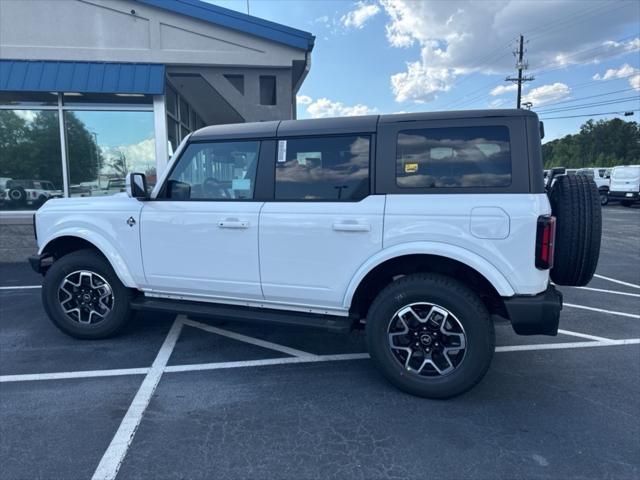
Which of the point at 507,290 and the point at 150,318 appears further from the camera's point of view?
the point at 150,318

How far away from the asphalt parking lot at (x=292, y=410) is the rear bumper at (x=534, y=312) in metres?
0.59

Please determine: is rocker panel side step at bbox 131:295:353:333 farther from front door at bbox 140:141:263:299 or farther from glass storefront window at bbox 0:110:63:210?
glass storefront window at bbox 0:110:63:210

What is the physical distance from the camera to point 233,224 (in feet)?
11.6

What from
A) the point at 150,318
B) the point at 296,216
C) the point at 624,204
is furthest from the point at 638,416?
the point at 624,204

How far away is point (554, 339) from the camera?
428 cm

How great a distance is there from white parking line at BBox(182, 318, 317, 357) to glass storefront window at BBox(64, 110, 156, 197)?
206 inches

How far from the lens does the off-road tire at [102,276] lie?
410 centimetres

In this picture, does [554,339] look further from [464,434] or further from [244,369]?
[244,369]

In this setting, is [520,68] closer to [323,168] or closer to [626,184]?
[626,184]

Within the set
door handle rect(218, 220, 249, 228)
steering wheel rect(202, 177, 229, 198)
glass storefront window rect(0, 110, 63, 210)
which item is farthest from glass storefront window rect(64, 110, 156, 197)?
door handle rect(218, 220, 249, 228)

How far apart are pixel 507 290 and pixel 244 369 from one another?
2179 mm

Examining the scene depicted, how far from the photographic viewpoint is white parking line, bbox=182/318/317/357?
3.98 meters

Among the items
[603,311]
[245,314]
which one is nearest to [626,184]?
[603,311]

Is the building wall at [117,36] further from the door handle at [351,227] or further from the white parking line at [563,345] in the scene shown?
the white parking line at [563,345]
